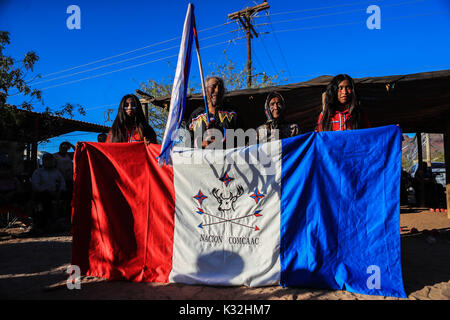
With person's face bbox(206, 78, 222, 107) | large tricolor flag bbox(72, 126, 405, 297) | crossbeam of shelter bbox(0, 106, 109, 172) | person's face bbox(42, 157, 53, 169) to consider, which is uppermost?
crossbeam of shelter bbox(0, 106, 109, 172)

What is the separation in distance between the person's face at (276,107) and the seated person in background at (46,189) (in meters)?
5.52

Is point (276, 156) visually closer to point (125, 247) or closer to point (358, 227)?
point (358, 227)

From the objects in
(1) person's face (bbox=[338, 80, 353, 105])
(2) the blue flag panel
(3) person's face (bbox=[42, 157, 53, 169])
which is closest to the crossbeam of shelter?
(3) person's face (bbox=[42, 157, 53, 169])

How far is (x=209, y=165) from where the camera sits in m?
2.97

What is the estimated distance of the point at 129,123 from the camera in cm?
360

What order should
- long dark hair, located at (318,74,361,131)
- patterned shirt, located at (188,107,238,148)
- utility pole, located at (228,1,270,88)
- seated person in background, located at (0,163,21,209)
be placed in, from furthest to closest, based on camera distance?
utility pole, located at (228,1,270,88) < seated person in background, located at (0,163,21,209) < patterned shirt, located at (188,107,238,148) < long dark hair, located at (318,74,361,131)

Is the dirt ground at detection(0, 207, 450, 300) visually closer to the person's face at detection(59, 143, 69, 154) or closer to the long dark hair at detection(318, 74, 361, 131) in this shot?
the long dark hair at detection(318, 74, 361, 131)

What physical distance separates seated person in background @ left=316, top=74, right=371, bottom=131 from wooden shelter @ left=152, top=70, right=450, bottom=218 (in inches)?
63.6

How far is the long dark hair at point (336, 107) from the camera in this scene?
309 cm

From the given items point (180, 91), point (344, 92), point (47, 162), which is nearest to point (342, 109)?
point (344, 92)

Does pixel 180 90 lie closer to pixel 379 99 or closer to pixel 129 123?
pixel 129 123

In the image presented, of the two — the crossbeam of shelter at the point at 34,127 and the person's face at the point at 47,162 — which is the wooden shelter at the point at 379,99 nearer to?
the person's face at the point at 47,162

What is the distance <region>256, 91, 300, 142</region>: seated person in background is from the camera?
131 inches

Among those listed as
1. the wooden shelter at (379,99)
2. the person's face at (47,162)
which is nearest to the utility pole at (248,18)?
the wooden shelter at (379,99)
